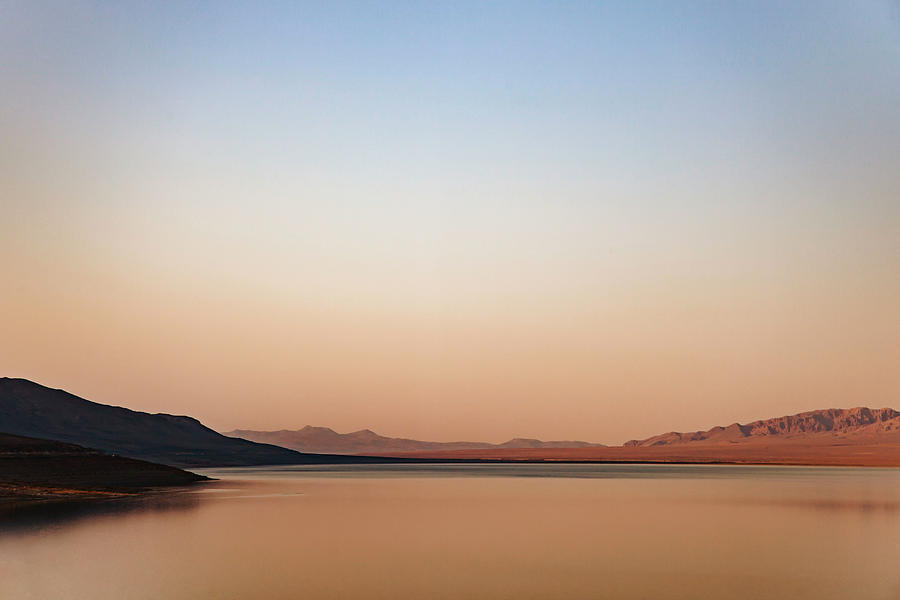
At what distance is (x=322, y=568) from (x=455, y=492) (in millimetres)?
42688

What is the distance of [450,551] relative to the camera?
29859 mm

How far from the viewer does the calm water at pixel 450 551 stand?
2252 centimetres

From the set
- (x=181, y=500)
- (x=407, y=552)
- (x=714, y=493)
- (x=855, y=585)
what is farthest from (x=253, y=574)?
(x=714, y=493)

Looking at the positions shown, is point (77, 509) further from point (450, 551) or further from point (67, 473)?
point (67, 473)

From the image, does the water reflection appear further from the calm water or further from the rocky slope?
the rocky slope

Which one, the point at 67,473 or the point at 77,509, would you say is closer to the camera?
the point at 77,509

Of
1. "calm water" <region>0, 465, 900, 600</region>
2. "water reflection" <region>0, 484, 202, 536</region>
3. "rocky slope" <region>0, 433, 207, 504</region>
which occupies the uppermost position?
"rocky slope" <region>0, 433, 207, 504</region>

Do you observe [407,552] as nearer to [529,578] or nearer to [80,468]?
[529,578]

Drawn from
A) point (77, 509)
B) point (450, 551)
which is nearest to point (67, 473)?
point (77, 509)

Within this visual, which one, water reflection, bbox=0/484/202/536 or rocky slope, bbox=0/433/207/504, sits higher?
rocky slope, bbox=0/433/207/504

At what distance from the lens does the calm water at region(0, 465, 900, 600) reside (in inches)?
886

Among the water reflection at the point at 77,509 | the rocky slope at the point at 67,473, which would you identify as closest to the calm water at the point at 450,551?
the water reflection at the point at 77,509

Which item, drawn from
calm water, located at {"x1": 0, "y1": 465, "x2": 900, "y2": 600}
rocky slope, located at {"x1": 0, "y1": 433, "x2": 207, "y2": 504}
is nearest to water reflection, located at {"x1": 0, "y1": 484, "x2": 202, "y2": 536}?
calm water, located at {"x1": 0, "y1": 465, "x2": 900, "y2": 600}

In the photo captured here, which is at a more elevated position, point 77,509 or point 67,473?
point 67,473
